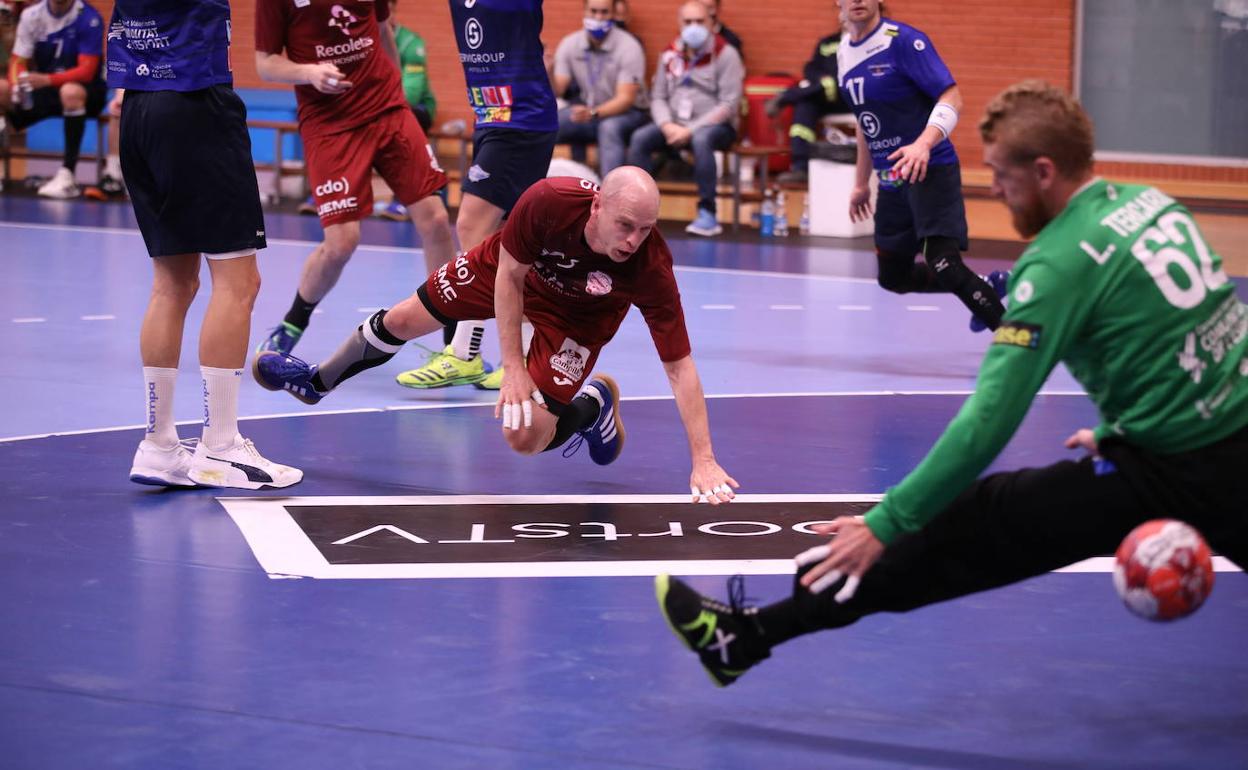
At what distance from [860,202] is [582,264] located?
3.30 meters

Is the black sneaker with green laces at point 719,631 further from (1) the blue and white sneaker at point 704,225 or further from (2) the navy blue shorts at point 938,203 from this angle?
(1) the blue and white sneaker at point 704,225

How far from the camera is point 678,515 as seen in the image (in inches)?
219

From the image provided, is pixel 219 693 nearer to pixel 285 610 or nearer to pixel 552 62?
pixel 285 610

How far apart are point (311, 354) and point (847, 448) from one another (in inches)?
121

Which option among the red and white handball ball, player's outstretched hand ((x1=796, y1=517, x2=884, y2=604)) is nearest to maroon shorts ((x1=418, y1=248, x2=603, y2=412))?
player's outstretched hand ((x1=796, y1=517, x2=884, y2=604))

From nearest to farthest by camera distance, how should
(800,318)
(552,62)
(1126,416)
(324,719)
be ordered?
1. (1126,416)
2. (324,719)
3. (800,318)
4. (552,62)

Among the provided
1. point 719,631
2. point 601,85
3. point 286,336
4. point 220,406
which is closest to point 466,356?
point 286,336

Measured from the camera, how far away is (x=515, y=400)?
5199 mm

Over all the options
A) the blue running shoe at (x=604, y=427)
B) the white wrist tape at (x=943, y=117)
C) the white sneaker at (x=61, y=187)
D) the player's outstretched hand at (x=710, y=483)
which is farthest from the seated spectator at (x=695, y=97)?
the player's outstretched hand at (x=710, y=483)

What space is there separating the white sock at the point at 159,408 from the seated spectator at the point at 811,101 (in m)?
9.34

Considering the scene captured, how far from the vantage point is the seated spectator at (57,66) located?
1530 cm

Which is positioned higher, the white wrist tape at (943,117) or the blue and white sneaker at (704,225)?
the white wrist tape at (943,117)

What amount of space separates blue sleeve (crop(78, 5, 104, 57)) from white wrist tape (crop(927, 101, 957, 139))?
9.97 meters

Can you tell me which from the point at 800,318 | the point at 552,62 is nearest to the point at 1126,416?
the point at 800,318
